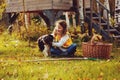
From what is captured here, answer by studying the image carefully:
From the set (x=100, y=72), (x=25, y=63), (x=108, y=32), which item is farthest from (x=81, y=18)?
(x=100, y=72)

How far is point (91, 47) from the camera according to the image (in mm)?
11961

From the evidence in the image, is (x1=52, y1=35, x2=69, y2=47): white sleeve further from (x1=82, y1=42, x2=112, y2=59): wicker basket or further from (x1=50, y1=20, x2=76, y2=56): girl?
(x1=82, y1=42, x2=112, y2=59): wicker basket

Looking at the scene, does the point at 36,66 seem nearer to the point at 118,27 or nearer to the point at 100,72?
the point at 100,72

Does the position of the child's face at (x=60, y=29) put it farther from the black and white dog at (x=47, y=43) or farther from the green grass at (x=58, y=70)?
the green grass at (x=58, y=70)

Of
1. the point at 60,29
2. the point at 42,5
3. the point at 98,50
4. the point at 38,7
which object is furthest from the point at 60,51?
the point at 38,7

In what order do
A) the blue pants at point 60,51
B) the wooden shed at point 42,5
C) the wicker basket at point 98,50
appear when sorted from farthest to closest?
1. the wooden shed at point 42,5
2. the blue pants at point 60,51
3. the wicker basket at point 98,50

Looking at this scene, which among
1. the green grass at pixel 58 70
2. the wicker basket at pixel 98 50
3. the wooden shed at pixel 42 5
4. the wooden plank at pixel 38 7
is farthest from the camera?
the wooden plank at pixel 38 7

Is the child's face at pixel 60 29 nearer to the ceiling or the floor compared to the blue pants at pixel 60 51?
nearer to the ceiling

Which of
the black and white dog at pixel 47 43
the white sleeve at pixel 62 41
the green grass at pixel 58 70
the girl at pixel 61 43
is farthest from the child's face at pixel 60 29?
the green grass at pixel 58 70

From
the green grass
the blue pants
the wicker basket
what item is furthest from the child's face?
the green grass

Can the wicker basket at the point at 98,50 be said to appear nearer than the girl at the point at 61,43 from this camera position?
Yes

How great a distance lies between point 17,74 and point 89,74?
1.50 meters

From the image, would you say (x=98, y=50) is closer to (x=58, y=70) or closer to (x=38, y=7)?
(x=58, y=70)

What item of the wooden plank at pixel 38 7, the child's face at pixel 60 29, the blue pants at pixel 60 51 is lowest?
the blue pants at pixel 60 51
